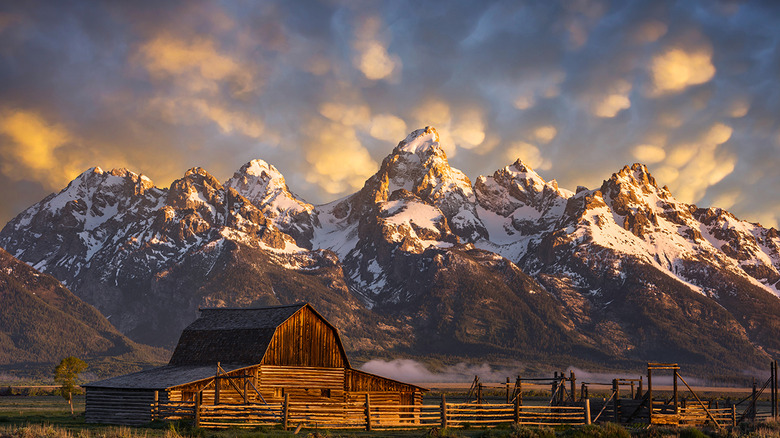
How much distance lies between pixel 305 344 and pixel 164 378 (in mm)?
11576

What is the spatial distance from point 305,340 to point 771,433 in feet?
114

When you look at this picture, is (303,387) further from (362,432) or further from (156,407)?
(362,432)

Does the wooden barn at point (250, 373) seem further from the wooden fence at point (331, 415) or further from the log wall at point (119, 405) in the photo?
the wooden fence at point (331, 415)

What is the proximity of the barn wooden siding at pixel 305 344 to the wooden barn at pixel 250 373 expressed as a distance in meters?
0.08

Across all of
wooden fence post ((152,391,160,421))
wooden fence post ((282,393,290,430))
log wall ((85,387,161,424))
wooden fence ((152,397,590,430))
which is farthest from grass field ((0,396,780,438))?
log wall ((85,387,161,424))

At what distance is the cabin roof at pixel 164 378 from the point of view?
187ft

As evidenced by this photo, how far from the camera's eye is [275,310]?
6881cm

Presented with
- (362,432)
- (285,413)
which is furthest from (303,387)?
(362,432)

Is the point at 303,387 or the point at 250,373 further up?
the point at 250,373

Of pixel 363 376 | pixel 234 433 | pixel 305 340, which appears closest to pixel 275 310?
pixel 305 340

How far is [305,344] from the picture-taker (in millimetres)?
66062

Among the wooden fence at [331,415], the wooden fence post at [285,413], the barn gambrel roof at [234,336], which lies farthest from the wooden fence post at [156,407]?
the wooden fence post at [285,413]

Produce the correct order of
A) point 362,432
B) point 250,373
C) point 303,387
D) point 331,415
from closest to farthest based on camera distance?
point 362,432 → point 331,415 → point 250,373 → point 303,387

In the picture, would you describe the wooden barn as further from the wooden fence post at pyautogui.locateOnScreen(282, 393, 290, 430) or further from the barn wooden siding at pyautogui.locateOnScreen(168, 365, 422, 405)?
the wooden fence post at pyautogui.locateOnScreen(282, 393, 290, 430)
